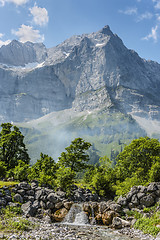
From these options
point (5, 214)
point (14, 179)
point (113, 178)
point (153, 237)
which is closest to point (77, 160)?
point (113, 178)

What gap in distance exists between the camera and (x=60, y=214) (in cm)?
3772

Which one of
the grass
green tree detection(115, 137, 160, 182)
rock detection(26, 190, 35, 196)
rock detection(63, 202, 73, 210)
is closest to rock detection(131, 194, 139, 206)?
the grass

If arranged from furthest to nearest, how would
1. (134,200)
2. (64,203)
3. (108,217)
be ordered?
(134,200), (64,203), (108,217)

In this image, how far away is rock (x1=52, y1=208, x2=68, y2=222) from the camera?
120 feet

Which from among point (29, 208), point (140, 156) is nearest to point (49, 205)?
point (29, 208)

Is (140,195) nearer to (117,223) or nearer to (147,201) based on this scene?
(147,201)

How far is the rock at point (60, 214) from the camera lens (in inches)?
1443

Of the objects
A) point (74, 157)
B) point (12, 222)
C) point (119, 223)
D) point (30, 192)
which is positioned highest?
point (74, 157)

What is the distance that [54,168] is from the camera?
62.2 metres

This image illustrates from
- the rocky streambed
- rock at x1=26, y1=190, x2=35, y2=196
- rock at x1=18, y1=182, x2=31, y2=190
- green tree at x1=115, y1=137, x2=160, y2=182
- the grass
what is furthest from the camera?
green tree at x1=115, y1=137, x2=160, y2=182

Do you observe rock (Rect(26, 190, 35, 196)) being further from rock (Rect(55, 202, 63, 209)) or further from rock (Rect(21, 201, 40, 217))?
rock (Rect(55, 202, 63, 209))

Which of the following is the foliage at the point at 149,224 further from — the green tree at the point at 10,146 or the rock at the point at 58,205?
the green tree at the point at 10,146

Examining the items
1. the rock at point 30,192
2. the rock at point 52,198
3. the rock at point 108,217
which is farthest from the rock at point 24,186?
the rock at point 108,217

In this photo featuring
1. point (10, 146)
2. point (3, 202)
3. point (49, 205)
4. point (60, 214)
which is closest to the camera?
point (3, 202)
